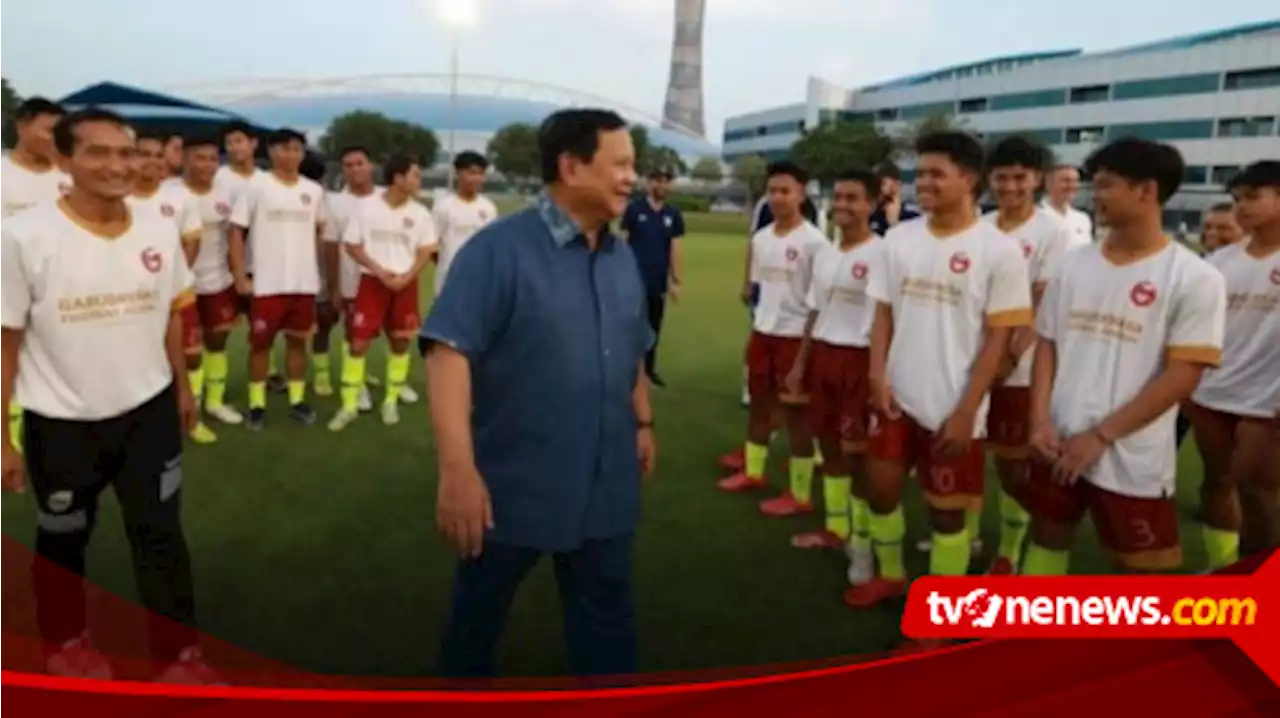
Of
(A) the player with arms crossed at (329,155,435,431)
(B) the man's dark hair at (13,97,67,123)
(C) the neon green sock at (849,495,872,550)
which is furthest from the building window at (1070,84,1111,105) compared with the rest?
(B) the man's dark hair at (13,97,67,123)

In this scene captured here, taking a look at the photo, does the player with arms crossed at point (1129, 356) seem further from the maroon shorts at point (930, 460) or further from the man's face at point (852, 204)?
the man's face at point (852, 204)

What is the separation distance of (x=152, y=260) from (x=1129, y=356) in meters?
2.68

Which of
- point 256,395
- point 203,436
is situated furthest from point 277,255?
point 203,436

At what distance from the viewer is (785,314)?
4.36m

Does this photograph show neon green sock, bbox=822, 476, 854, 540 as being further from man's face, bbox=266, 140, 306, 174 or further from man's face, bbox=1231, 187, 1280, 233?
man's face, bbox=266, 140, 306, 174

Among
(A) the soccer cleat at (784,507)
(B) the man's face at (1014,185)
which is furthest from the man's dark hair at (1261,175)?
(A) the soccer cleat at (784,507)

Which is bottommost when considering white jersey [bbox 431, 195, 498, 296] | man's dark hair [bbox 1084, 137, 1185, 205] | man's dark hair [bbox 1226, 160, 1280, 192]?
white jersey [bbox 431, 195, 498, 296]

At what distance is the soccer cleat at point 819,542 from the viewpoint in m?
3.87

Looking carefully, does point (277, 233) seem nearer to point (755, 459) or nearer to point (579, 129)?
point (755, 459)

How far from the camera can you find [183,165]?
5.35 m

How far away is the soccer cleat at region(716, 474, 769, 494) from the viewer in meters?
4.57

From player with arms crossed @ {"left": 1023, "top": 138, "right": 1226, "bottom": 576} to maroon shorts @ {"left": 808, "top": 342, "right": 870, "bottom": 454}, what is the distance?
1002 millimetres

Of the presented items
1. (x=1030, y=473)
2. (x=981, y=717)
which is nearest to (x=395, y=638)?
(x=981, y=717)

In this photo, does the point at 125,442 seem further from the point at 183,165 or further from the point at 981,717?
the point at 183,165
